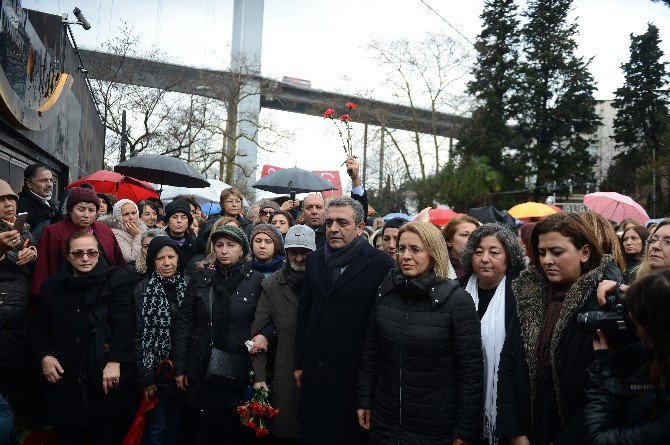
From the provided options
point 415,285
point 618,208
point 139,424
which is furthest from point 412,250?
point 618,208

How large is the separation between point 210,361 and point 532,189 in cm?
3198

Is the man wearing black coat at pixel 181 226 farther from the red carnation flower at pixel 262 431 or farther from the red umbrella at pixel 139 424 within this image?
the red carnation flower at pixel 262 431

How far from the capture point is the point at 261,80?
101 feet

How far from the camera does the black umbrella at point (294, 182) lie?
930cm

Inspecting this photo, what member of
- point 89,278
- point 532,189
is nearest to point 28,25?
point 89,278

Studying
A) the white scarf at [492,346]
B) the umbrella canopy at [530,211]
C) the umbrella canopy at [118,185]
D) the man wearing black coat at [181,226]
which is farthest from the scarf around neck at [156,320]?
the umbrella canopy at [530,211]

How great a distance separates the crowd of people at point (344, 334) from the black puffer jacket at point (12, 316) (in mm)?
11

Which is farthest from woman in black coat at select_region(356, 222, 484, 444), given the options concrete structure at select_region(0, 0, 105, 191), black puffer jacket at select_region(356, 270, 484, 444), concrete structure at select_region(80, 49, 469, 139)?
concrete structure at select_region(80, 49, 469, 139)

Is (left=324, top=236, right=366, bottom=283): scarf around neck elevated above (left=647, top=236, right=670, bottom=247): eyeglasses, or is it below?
below

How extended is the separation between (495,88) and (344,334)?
33.3m

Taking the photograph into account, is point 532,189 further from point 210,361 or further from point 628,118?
point 210,361

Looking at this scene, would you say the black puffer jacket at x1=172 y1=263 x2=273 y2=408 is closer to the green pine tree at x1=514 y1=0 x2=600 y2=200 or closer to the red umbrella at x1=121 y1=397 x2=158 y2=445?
the red umbrella at x1=121 y1=397 x2=158 y2=445

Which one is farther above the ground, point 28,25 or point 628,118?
point 628,118

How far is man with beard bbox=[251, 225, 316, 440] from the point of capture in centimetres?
445
